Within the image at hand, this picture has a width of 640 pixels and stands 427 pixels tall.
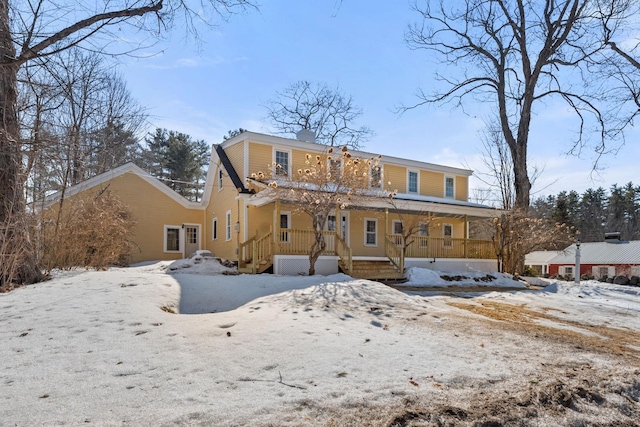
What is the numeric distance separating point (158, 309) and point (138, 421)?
341 cm

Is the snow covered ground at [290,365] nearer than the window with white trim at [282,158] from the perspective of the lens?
Yes

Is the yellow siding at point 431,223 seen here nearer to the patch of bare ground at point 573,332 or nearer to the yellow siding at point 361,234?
the yellow siding at point 361,234

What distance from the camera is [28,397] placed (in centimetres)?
292

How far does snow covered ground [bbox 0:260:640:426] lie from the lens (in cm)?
290

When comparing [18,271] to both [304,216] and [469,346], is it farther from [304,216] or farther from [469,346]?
[304,216]

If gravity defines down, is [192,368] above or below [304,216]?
below

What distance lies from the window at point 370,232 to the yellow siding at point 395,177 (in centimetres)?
204

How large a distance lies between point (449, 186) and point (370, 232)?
6.59 m

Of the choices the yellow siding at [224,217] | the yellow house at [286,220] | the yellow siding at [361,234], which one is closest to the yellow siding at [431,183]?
the yellow house at [286,220]

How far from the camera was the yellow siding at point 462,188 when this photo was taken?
22516 mm

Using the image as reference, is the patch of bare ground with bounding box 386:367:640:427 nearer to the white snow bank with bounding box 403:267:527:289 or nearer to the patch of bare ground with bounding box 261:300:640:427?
the patch of bare ground with bounding box 261:300:640:427

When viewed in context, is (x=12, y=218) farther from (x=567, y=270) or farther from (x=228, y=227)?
(x=567, y=270)

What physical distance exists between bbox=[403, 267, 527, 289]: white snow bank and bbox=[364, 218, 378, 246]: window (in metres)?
3.32

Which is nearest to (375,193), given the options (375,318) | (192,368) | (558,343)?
(375,318)
